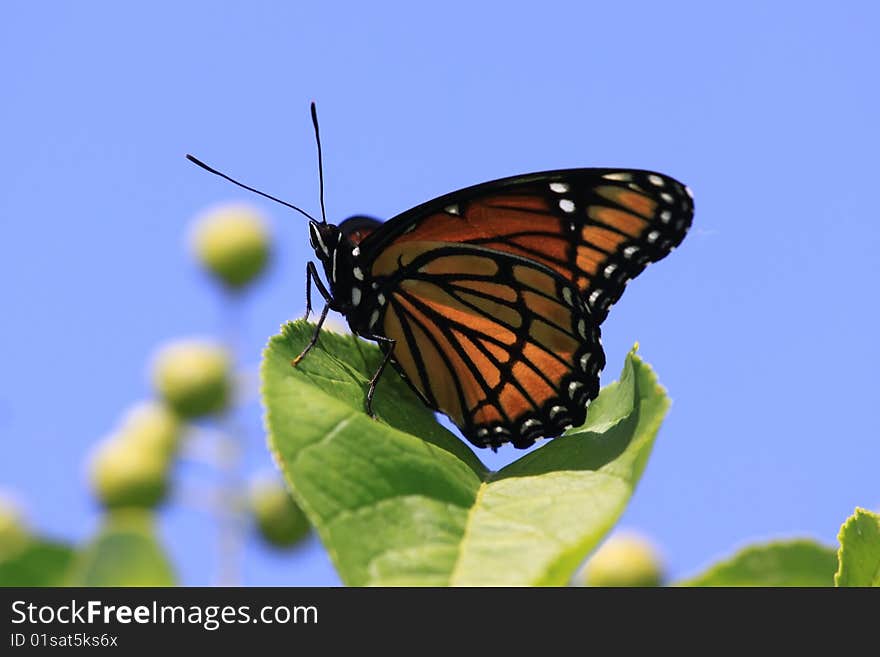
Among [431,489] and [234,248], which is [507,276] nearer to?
[431,489]

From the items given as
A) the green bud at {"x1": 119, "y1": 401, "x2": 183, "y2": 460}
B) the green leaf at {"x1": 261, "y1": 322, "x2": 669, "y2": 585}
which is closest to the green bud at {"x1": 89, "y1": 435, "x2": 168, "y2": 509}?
the green bud at {"x1": 119, "y1": 401, "x2": 183, "y2": 460}

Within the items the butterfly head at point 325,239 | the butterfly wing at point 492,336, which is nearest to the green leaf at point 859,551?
the butterfly wing at point 492,336

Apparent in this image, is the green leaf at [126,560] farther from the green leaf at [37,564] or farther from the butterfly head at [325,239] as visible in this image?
the butterfly head at [325,239]

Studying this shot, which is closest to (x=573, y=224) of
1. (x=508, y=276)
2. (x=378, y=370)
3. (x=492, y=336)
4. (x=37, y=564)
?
(x=508, y=276)

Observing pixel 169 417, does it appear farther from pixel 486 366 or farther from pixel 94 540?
→ pixel 94 540

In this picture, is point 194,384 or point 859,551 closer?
point 859,551

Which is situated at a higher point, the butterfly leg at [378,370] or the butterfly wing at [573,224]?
the butterfly wing at [573,224]

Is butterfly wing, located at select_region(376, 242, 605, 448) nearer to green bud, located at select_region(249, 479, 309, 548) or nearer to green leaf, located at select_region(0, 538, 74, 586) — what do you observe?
green leaf, located at select_region(0, 538, 74, 586)
